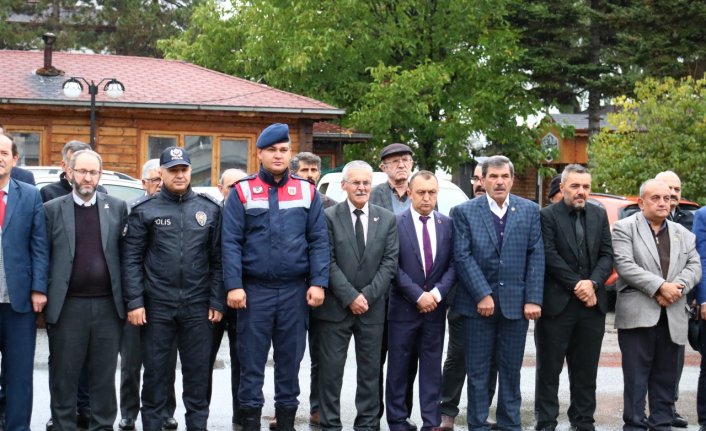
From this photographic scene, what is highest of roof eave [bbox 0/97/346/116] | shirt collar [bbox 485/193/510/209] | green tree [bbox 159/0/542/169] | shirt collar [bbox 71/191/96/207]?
green tree [bbox 159/0/542/169]

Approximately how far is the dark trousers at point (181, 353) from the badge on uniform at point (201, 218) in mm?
605

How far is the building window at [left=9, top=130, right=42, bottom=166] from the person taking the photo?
2115 cm

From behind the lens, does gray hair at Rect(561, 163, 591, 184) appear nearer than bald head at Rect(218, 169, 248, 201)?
Yes

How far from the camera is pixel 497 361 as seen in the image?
26.5 feet

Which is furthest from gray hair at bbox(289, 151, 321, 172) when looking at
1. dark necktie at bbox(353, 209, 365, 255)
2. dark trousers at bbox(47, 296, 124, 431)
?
dark trousers at bbox(47, 296, 124, 431)

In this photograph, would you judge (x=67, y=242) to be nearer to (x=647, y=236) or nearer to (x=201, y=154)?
(x=647, y=236)

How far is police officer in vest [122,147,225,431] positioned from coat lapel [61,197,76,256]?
0.38 meters

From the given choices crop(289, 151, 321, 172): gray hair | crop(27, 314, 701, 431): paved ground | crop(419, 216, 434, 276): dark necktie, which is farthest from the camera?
crop(289, 151, 321, 172): gray hair

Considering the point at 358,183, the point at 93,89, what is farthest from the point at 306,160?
the point at 93,89

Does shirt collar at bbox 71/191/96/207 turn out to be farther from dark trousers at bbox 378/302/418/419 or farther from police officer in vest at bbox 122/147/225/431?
dark trousers at bbox 378/302/418/419

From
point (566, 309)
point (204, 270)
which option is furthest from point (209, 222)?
point (566, 309)

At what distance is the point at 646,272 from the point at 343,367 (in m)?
2.49

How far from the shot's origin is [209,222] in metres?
7.77

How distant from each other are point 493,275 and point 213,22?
28.6 meters
